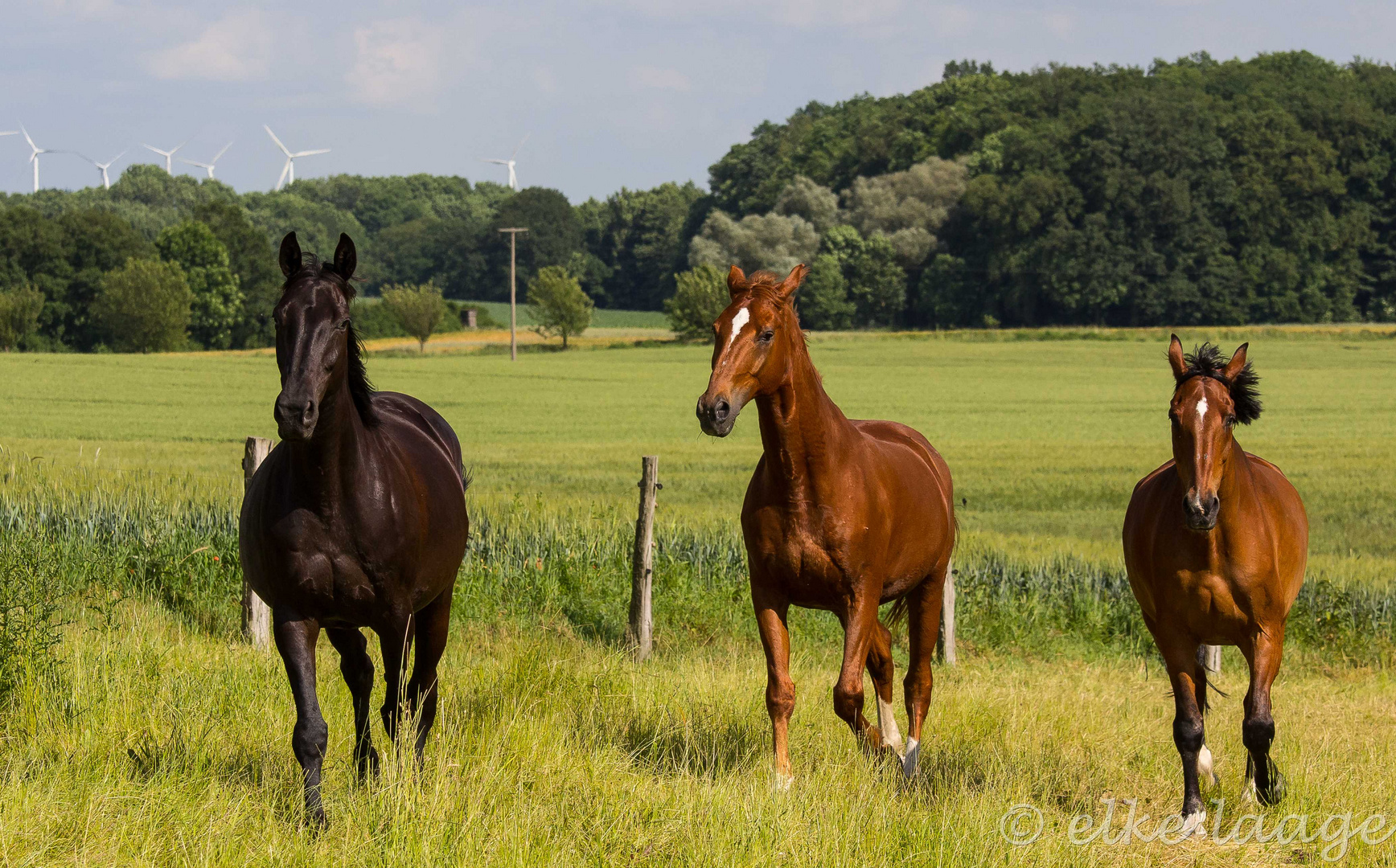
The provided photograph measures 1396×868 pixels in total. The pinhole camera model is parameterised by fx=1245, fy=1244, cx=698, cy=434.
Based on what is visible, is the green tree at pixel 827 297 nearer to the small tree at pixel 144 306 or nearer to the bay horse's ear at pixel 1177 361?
the small tree at pixel 144 306

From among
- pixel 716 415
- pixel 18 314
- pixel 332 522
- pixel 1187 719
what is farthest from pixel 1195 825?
pixel 18 314

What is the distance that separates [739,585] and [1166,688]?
3.76 m

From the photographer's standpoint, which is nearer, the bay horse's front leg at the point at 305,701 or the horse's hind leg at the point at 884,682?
the bay horse's front leg at the point at 305,701

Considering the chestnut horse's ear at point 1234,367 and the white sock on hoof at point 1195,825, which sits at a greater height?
the chestnut horse's ear at point 1234,367

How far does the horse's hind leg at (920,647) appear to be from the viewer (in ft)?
20.7

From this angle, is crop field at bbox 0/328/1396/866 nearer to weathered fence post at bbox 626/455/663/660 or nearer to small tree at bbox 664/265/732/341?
weathered fence post at bbox 626/455/663/660

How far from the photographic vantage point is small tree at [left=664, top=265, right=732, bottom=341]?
82.1 m

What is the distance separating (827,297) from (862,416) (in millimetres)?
53532

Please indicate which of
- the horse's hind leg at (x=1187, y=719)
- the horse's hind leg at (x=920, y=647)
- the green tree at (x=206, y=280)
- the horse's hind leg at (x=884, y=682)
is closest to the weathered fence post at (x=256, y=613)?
the horse's hind leg at (x=884, y=682)

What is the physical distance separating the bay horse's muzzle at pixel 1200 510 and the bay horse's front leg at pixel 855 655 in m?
1.34

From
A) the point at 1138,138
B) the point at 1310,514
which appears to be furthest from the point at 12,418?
the point at 1138,138

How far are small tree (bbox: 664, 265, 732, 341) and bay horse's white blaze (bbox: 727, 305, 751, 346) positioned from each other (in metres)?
75.6

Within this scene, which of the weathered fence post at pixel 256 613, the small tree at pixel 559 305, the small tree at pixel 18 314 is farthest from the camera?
the small tree at pixel 559 305

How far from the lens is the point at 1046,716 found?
23.4 ft
